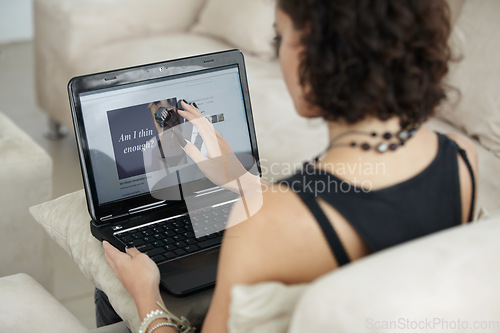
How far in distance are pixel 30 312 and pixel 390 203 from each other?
2.19 ft

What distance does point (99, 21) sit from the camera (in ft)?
8.41

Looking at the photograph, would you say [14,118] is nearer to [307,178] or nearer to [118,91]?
[118,91]

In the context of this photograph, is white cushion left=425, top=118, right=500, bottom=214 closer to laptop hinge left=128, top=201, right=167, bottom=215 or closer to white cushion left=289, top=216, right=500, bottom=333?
laptop hinge left=128, top=201, right=167, bottom=215

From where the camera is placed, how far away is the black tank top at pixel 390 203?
2.22 feet

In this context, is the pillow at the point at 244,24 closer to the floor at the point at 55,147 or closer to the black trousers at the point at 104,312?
the floor at the point at 55,147

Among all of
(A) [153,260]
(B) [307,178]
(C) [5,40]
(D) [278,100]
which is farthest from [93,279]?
(C) [5,40]

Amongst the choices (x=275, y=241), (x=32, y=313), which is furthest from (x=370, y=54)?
Answer: (x=32, y=313)

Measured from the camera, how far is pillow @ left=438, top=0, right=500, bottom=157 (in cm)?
167

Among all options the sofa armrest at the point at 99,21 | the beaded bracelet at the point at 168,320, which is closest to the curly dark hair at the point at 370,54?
the beaded bracelet at the point at 168,320

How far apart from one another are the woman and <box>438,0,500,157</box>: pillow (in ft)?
3.34

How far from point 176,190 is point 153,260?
0.20 meters

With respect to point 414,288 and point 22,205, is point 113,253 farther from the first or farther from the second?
point 22,205

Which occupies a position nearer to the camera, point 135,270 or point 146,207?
point 135,270

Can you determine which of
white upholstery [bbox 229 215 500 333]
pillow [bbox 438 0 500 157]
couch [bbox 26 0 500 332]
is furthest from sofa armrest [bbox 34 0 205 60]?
white upholstery [bbox 229 215 500 333]
